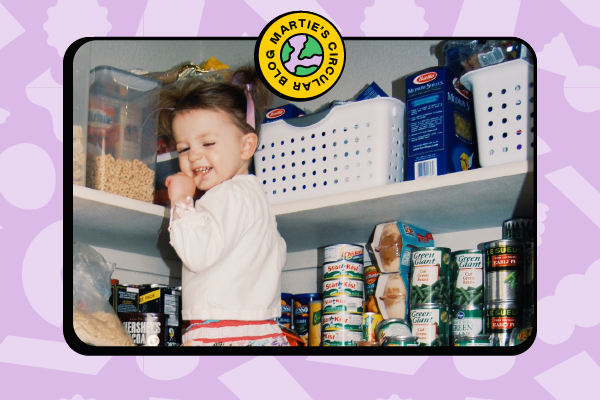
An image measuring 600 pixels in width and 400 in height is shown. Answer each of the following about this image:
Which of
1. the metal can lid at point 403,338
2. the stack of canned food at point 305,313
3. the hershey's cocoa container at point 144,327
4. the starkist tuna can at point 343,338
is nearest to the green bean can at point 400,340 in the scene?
the metal can lid at point 403,338

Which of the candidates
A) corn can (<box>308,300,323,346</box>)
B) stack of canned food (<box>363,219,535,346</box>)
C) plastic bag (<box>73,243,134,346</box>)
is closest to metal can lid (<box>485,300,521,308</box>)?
stack of canned food (<box>363,219,535,346</box>)

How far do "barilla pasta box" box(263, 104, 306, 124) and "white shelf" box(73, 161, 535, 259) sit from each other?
18cm

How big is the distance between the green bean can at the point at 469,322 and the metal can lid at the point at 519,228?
0.13 metres

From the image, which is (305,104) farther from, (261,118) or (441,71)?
(441,71)

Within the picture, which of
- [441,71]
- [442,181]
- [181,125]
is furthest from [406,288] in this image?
[181,125]

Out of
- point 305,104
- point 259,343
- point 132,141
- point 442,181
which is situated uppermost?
point 305,104

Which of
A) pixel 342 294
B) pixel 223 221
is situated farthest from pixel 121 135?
pixel 342 294

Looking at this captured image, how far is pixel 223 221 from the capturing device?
1.11 metres

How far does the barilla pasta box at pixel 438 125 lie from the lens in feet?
3.82

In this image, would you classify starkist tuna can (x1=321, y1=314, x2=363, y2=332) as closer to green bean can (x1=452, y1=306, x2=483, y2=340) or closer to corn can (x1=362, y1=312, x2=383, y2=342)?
corn can (x1=362, y1=312, x2=383, y2=342)

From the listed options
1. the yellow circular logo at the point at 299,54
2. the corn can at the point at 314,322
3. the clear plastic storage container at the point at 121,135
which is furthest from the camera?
the corn can at the point at 314,322

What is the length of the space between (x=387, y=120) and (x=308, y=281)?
1.46 feet

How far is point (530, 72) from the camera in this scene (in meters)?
1.05

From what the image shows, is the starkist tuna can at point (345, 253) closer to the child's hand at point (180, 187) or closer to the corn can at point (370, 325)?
the corn can at point (370, 325)
